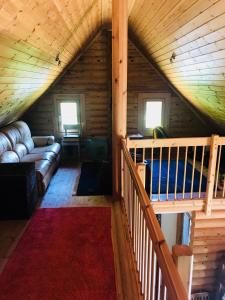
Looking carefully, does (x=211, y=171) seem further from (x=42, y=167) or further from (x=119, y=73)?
(x=42, y=167)

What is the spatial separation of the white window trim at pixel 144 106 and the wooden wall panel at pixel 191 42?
97 centimetres

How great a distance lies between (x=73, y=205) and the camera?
3354 millimetres

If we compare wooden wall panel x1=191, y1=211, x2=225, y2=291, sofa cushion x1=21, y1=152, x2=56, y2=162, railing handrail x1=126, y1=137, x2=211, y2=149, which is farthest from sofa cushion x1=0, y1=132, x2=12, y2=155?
wooden wall panel x1=191, y1=211, x2=225, y2=291

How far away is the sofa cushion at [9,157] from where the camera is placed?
11.7 ft

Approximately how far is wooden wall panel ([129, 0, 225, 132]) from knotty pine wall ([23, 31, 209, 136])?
3.01 ft

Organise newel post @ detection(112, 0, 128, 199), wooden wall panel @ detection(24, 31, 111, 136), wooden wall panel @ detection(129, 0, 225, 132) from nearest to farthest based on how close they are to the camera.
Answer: wooden wall panel @ detection(129, 0, 225, 132) → newel post @ detection(112, 0, 128, 199) → wooden wall panel @ detection(24, 31, 111, 136)

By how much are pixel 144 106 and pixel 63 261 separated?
179 inches

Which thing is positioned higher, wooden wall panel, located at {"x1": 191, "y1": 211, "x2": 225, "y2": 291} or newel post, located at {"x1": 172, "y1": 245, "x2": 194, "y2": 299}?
newel post, located at {"x1": 172, "y1": 245, "x2": 194, "y2": 299}

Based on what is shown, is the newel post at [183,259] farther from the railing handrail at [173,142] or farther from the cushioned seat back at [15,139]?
the cushioned seat back at [15,139]

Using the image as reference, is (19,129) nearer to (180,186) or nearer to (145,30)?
(145,30)

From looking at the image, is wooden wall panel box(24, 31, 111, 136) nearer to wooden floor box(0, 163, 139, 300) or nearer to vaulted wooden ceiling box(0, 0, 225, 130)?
vaulted wooden ceiling box(0, 0, 225, 130)

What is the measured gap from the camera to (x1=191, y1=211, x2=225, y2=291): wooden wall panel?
3.69 metres

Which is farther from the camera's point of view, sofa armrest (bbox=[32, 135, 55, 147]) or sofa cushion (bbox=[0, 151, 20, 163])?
sofa armrest (bbox=[32, 135, 55, 147])

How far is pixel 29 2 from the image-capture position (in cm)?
173
